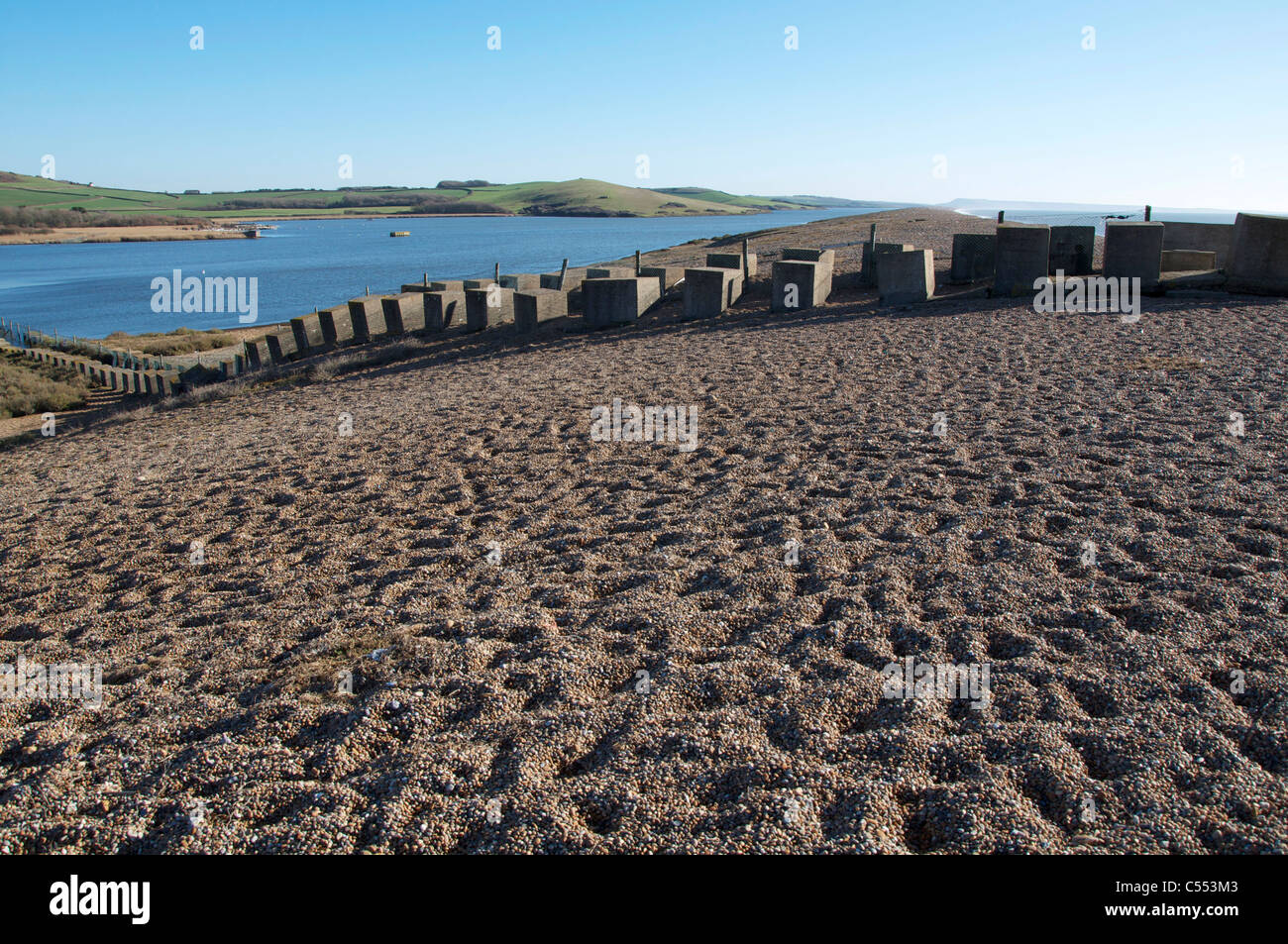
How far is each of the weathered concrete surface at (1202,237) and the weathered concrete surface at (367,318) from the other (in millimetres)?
16063

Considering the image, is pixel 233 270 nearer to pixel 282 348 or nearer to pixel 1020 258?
pixel 282 348

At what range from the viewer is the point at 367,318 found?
57.3 feet

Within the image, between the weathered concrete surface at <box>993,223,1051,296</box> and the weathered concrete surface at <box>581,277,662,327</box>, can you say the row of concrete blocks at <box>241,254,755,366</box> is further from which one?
the weathered concrete surface at <box>993,223,1051,296</box>

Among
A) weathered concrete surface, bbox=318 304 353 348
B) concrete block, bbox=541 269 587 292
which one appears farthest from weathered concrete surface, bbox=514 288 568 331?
weathered concrete surface, bbox=318 304 353 348

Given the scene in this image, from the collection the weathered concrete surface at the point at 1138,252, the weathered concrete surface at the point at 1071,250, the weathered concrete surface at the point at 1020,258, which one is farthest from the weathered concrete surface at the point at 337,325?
the weathered concrete surface at the point at 1138,252

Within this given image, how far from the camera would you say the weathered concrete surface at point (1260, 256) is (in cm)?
1308

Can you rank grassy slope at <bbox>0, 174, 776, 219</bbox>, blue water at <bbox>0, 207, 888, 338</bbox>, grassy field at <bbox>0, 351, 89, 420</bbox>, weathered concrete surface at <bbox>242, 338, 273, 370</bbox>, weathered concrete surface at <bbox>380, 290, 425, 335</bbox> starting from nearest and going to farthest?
weathered concrete surface at <bbox>380, 290, 425, 335</bbox> → weathered concrete surface at <bbox>242, 338, 273, 370</bbox> → grassy field at <bbox>0, 351, 89, 420</bbox> → blue water at <bbox>0, 207, 888, 338</bbox> → grassy slope at <bbox>0, 174, 776, 219</bbox>

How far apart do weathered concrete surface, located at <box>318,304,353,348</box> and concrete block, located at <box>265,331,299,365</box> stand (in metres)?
0.90

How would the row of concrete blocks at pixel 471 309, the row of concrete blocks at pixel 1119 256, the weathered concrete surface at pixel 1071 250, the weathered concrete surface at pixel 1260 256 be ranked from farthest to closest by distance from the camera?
the row of concrete blocks at pixel 471 309 < the weathered concrete surface at pixel 1071 250 < the row of concrete blocks at pixel 1119 256 < the weathered concrete surface at pixel 1260 256


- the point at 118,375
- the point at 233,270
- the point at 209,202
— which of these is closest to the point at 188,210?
the point at 209,202

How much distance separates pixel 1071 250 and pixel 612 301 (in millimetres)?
8294

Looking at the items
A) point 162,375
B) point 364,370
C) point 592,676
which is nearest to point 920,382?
point 592,676

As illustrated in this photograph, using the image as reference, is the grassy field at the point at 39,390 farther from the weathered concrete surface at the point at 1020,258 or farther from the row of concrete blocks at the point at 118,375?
the weathered concrete surface at the point at 1020,258

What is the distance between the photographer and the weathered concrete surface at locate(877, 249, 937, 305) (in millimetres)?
14734
